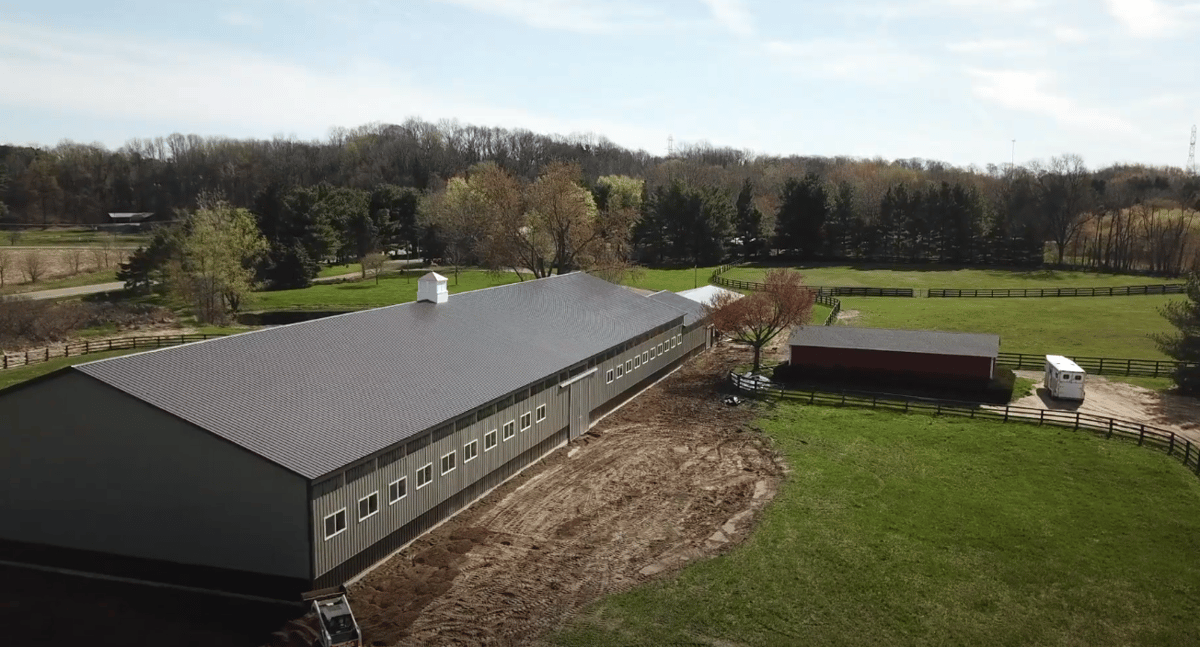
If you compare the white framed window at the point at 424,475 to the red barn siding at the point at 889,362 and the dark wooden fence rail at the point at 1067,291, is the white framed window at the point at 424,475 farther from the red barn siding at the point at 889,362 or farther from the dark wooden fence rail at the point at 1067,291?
the dark wooden fence rail at the point at 1067,291

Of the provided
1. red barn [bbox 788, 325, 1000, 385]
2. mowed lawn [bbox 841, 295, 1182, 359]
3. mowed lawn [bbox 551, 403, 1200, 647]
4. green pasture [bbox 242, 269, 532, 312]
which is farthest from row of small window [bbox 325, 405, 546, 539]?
green pasture [bbox 242, 269, 532, 312]

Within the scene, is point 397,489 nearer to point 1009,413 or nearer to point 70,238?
point 1009,413

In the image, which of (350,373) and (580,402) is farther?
(580,402)

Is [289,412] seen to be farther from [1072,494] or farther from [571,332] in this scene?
[1072,494]

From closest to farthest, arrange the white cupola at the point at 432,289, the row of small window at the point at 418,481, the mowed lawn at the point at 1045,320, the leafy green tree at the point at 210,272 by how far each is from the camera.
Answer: the row of small window at the point at 418,481 → the white cupola at the point at 432,289 → the mowed lawn at the point at 1045,320 → the leafy green tree at the point at 210,272

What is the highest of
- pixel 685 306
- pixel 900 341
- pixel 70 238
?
pixel 70 238

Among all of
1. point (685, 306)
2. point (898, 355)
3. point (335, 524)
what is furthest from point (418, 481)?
point (685, 306)

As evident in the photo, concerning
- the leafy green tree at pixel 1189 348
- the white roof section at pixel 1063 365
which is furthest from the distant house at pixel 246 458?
the leafy green tree at pixel 1189 348
